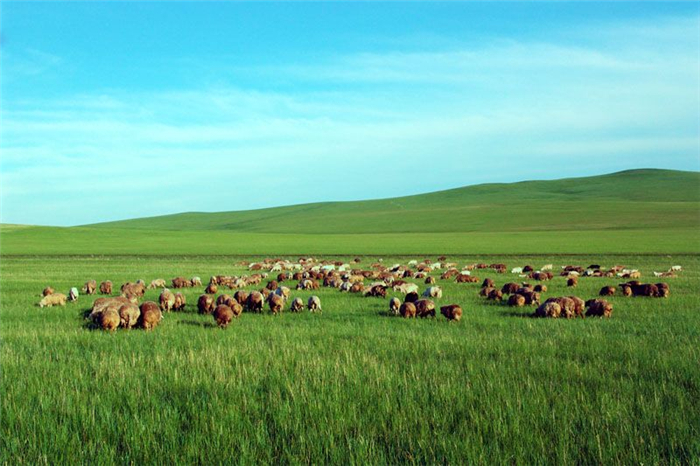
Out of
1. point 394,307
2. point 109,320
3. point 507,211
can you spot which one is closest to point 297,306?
point 394,307

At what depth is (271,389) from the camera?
22.6ft

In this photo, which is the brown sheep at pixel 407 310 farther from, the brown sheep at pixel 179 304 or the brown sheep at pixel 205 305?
the brown sheep at pixel 179 304

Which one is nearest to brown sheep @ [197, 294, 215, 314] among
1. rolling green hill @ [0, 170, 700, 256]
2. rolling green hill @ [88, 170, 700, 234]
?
rolling green hill @ [0, 170, 700, 256]

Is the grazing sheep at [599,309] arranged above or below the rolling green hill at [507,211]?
below

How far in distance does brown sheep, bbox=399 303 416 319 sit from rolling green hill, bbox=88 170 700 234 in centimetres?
8148

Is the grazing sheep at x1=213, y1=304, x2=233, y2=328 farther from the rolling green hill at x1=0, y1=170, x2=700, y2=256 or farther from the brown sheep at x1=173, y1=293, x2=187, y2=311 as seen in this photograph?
the rolling green hill at x1=0, y1=170, x2=700, y2=256

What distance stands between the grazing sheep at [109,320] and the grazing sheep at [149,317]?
511 mm

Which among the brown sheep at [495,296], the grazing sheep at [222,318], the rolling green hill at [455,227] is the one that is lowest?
the brown sheep at [495,296]

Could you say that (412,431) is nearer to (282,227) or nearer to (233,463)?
(233,463)

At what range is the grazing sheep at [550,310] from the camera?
13.2 m

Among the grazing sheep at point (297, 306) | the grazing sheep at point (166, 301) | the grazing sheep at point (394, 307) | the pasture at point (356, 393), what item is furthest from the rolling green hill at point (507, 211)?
the pasture at point (356, 393)

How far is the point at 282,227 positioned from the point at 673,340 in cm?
12948

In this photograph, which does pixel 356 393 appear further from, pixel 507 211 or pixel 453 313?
pixel 507 211

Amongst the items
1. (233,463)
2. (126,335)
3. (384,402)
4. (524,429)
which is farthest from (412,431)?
(126,335)
